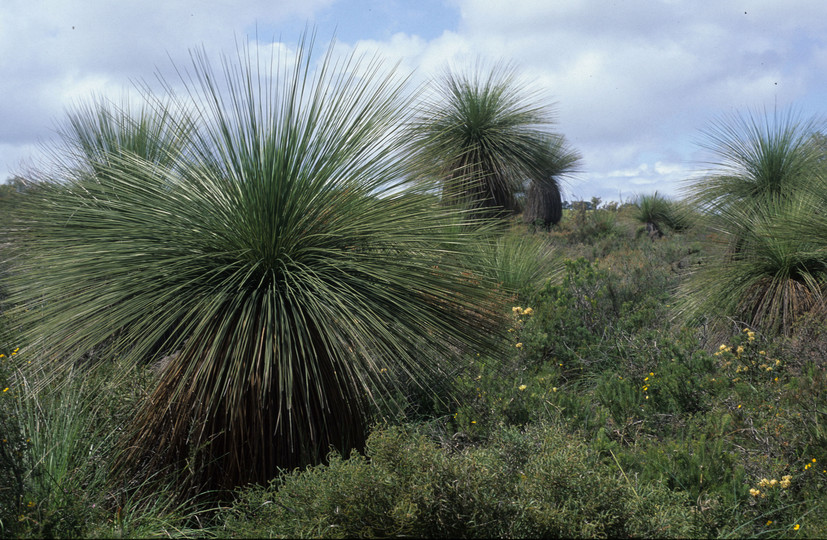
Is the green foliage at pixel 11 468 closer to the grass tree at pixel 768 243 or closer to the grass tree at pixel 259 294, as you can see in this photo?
the grass tree at pixel 259 294

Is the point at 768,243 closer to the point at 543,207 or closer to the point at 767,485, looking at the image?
the point at 767,485

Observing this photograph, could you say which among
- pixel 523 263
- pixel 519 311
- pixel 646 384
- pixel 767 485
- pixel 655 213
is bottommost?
pixel 767 485

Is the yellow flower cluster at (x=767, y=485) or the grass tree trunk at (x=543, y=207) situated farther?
the grass tree trunk at (x=543, y=207)

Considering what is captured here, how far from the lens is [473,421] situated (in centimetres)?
471

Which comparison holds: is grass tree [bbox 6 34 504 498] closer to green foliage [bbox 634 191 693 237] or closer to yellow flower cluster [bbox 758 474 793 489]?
yellow flower cluster [bbox 758 474 793 489]

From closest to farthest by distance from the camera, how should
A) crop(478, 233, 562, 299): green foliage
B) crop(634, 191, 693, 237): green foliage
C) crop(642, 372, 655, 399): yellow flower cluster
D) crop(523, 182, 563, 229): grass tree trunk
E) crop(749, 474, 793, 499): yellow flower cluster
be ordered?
1. crop(749, 474, 793, 499): yellow flower cluster
2. crop(642, 372, 655, 399): yellow flower cluster
3. crop(478, 233, 562, 299): green foliage
4. crop(634, 191, 693, 237): green foliage
5. crop(523, 182, 563, 229): grass tree trunk

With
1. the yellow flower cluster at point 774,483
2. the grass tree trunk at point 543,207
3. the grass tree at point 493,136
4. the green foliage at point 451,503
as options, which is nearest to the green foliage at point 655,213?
the grass tree trunk at point 543,207

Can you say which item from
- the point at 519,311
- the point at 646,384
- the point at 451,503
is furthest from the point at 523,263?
the point at 451,503

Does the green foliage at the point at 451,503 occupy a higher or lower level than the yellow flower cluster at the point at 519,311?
lower

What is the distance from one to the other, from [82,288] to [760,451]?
15.0 feet

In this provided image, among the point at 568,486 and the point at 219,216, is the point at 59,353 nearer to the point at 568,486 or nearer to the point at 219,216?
the point at 219,216

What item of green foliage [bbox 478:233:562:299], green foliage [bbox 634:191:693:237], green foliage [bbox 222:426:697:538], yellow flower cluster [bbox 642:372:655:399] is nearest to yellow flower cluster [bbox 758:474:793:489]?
green foliage [bbox 222:426:697:538]

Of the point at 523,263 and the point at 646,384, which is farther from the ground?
the point at 523,263

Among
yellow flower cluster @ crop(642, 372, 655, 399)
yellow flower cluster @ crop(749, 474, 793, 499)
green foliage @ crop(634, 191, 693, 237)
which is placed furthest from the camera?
green foliage @ crop(634, 191, 693, 237)
